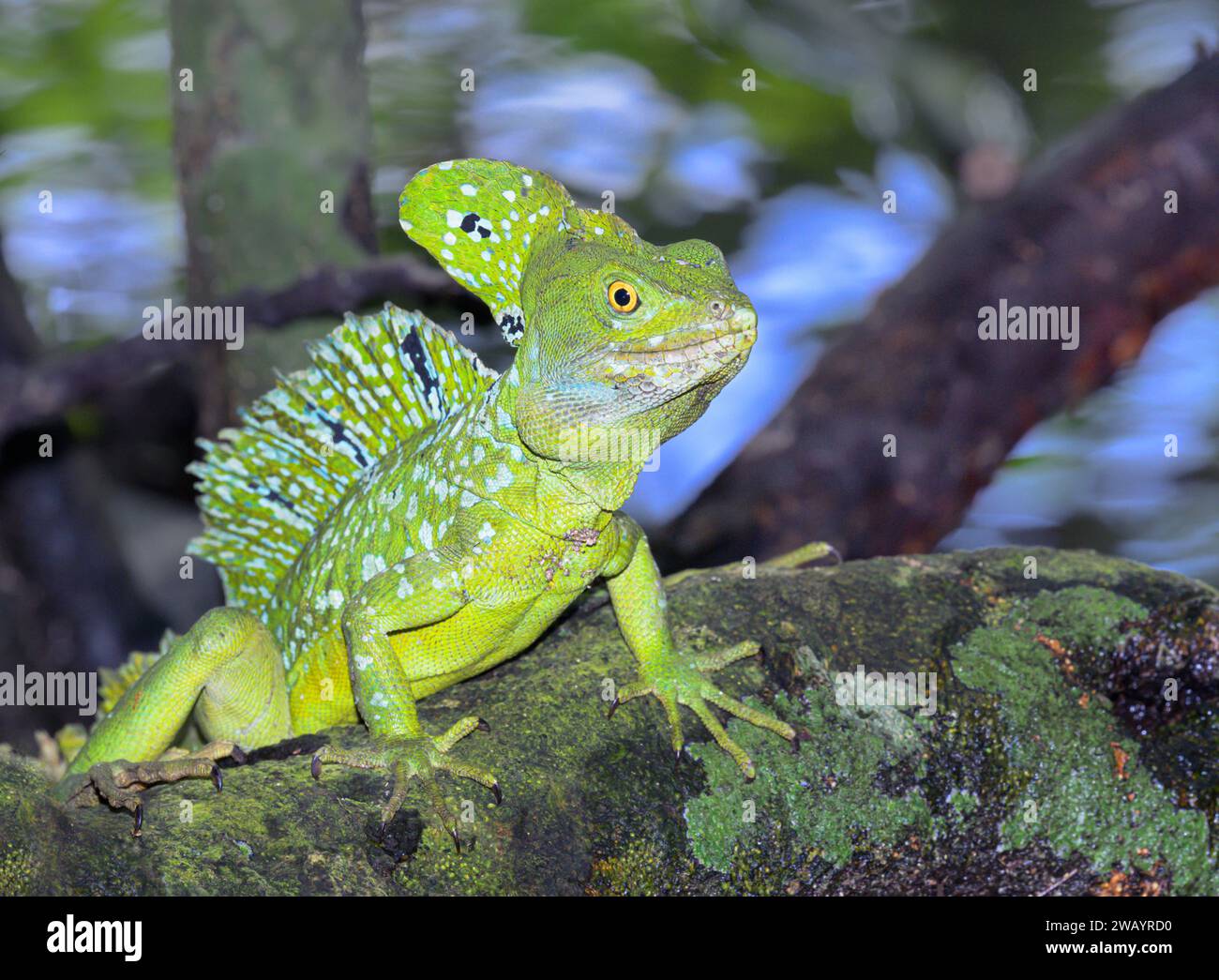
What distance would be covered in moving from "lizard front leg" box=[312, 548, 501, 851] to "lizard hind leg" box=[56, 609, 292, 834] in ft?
1.71

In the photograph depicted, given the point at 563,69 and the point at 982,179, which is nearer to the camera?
the point at 982,179

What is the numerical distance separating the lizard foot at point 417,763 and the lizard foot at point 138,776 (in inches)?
11.3

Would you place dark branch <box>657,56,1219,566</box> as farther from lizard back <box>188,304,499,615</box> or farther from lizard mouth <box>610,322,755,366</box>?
lizard mouth <box>610,322,755,366</box>

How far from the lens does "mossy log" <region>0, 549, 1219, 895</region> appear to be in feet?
10.1

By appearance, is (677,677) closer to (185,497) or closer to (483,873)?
(483,873)

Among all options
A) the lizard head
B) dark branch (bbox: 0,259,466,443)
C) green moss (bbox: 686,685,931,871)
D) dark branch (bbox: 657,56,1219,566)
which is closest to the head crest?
the lizard head

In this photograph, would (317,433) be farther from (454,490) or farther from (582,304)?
(582,304)

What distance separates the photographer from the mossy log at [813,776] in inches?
121

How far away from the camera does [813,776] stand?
146 inches

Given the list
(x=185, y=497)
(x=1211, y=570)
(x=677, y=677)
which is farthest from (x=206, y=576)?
(x=1211, y=570)

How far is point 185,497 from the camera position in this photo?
387 inches

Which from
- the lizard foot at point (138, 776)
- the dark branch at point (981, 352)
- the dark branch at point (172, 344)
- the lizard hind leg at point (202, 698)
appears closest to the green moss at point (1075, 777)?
the lizard foot at point (138, 776)

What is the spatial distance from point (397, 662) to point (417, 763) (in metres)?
0.62

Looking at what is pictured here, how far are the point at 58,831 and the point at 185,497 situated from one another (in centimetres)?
731
